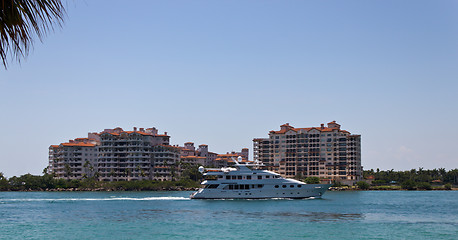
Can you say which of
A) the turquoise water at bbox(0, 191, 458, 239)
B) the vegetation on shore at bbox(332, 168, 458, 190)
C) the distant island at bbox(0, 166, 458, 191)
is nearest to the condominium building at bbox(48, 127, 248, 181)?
the distant island at bbox(0, 166, 458, 191)

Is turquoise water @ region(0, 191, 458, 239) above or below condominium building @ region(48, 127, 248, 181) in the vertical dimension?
below

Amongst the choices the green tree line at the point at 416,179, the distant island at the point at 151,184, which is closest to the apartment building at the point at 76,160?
the distant island at the point at 151,184

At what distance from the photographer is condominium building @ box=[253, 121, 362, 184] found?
172 metres

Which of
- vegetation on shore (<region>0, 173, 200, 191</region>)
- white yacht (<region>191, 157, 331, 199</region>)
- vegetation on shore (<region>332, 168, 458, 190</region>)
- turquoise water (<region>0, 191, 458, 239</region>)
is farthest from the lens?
vegetation on shore (<region>332, 168, 458, 190</region>)

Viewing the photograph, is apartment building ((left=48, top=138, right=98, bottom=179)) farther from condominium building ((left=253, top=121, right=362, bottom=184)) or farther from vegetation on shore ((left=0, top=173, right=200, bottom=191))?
condominium building ((left=253, top=121, right=362, bottom=184))

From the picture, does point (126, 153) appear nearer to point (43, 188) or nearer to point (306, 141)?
point (43, 188)

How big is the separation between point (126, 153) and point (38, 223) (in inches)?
4913

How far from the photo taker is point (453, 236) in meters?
38.0

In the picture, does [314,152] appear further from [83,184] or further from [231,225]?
[231,225]

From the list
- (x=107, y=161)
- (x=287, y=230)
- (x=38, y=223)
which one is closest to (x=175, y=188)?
(x=107, y=161)

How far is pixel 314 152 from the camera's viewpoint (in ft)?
577

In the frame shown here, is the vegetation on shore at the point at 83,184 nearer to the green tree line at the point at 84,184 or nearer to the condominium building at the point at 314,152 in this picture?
the green tree line at the point at 84,184

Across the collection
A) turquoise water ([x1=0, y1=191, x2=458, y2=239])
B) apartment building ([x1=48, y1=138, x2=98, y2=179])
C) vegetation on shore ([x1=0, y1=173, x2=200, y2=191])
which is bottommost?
turquoise water ([x1=0, y1=191, x2=458, y2=239])

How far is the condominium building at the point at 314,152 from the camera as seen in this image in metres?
172
